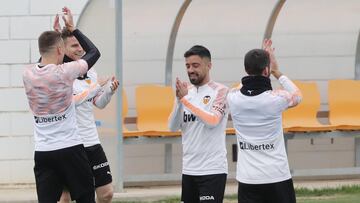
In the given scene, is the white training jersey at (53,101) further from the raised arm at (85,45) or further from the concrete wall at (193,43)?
the concrete wall at (193,43)

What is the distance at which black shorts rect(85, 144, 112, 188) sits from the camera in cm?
A: 938

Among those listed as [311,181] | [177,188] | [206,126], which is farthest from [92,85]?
[311,181]

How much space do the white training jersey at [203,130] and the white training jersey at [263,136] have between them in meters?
Result: 0.61

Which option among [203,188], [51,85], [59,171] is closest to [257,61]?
[203,188]

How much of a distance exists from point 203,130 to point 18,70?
19.4 ft

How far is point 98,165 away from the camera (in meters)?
9.41

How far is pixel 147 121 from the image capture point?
13.7 m

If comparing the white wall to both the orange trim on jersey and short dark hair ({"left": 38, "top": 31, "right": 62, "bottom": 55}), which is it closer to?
the orange trim on jersey

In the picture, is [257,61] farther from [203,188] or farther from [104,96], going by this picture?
[104,96]

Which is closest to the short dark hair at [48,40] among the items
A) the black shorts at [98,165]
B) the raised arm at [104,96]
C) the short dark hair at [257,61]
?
the raised arm at [104,96]

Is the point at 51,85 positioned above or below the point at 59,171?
above

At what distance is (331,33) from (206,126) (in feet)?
21.2

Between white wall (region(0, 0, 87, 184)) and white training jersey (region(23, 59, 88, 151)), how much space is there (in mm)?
5759

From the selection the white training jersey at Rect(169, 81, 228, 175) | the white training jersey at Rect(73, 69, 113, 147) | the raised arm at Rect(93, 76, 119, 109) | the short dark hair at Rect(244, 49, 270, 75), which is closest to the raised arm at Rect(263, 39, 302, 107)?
the short dark hair at Rect(244, 49, 270, 75)
